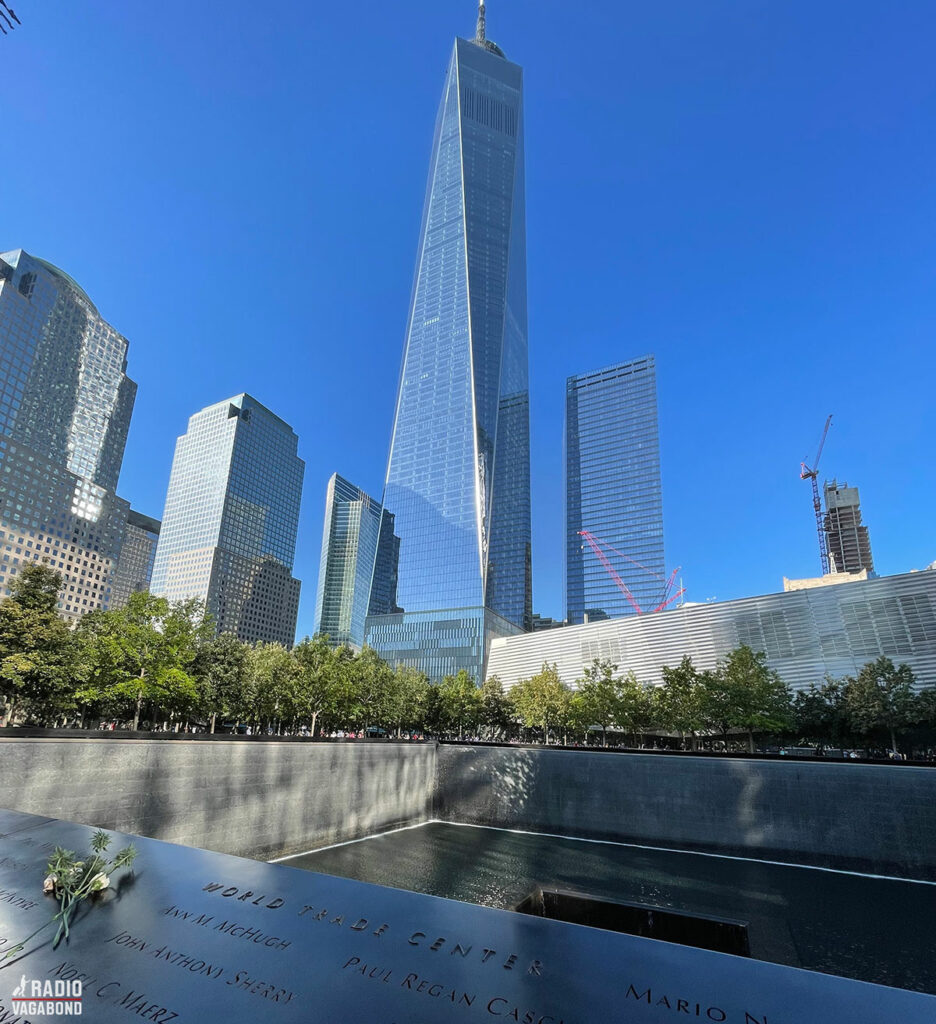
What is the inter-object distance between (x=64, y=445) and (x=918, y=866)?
179389 mm

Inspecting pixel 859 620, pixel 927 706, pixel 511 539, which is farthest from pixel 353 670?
pixel 511 539

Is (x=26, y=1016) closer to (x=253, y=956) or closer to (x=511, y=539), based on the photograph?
(x=253, y=956)

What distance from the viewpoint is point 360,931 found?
4953 millimetres

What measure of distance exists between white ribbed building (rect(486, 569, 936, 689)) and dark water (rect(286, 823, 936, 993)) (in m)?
44.3

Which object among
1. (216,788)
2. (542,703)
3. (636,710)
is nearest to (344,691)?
(216,788)

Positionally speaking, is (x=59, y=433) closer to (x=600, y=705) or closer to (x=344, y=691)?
(x=344, y=691)

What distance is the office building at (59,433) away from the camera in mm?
130250

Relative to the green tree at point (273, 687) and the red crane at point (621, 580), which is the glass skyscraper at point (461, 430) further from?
the green tree at point (273, 687)

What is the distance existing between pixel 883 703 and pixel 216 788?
2444 inches

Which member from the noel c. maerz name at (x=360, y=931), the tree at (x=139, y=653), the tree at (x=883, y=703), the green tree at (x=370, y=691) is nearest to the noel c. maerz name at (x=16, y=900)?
the noel c. maerz name at (x=360, y=931)

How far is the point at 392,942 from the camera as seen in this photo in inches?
188

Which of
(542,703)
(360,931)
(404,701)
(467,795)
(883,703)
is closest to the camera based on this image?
(360,931)

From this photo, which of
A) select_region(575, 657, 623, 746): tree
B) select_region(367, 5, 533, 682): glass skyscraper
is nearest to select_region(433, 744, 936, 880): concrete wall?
select_region(575, 657, 623, 746): tree

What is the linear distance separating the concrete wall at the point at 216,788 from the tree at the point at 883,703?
4835 cm
